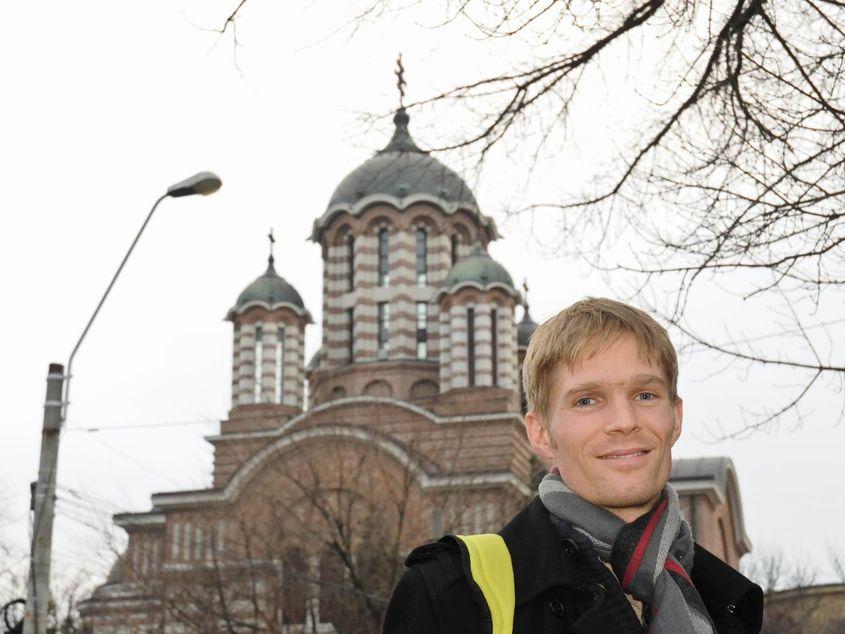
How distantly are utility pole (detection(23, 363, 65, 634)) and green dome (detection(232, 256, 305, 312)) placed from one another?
31.1 m

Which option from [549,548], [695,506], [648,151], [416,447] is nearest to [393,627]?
[549,548]

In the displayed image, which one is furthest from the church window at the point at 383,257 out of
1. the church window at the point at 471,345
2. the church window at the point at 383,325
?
the church window at the point at 471,345

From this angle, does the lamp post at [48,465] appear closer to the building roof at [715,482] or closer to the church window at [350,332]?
the building roof at [715,482]

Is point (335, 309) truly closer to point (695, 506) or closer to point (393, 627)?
point (695, 506)

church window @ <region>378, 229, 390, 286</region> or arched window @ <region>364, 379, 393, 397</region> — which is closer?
arched window @ <region>364, 379, 393, 397</region>

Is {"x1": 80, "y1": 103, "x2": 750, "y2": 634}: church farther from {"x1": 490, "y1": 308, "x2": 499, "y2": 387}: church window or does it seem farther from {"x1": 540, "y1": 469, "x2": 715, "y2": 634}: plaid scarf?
{"x1": 540, "y1": 469, "x2": 715, "y2": 634}: plaid scarf

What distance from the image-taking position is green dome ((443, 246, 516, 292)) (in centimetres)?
4047

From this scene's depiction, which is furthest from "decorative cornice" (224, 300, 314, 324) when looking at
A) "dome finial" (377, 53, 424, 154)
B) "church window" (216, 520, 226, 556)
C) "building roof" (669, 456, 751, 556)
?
"dome finial" (377, 53, 424, 154)

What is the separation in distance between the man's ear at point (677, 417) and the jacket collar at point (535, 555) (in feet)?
1.17

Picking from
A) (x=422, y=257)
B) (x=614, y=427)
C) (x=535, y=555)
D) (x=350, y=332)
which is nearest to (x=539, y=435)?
(x=614, y=427)

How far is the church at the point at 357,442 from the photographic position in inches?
1109

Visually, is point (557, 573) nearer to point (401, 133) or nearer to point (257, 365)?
point (401, 133)

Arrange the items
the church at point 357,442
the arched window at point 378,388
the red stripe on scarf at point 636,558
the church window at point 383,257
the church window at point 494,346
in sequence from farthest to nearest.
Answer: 1. the church window at point 383,257
2. the arched window at point 378,388
3. the church window at point 494,346
4. the church at point 357,442
5. the red stripe on scarf at point 636,558

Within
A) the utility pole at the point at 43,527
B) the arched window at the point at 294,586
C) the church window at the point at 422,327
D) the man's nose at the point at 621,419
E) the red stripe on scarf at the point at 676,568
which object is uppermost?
the church window at the point at 422,327
